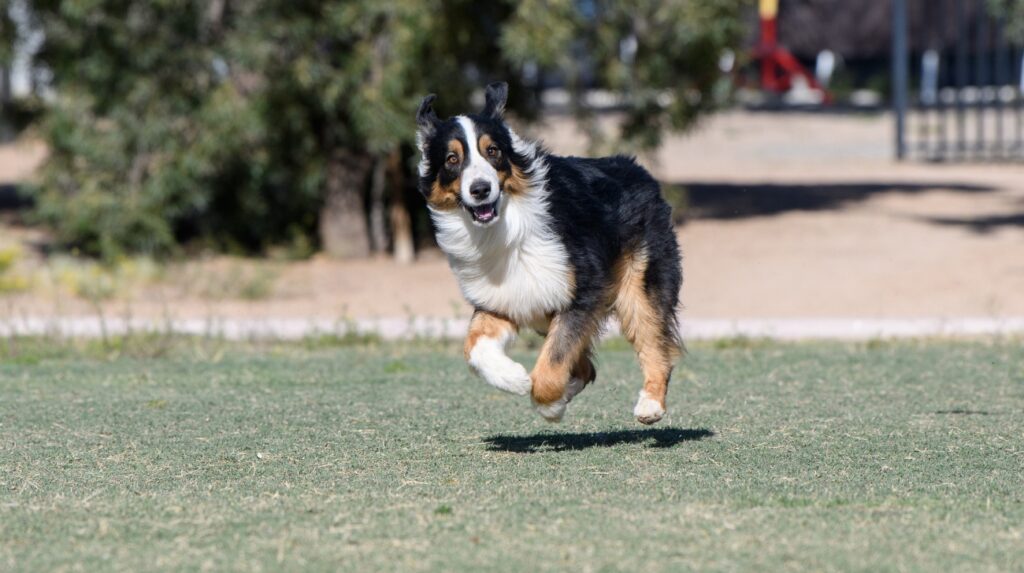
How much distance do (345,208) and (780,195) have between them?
25.4ft

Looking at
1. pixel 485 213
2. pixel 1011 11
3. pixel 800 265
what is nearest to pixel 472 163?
pixel 485 213

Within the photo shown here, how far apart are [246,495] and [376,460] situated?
3.20 feet

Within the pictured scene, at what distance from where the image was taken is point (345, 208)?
20.0 meters

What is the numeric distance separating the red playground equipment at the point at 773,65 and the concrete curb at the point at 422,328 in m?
36.4

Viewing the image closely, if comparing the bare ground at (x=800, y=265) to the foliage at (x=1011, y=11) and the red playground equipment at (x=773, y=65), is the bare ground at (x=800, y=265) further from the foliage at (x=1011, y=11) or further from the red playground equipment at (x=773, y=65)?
the red playground equipment at (x=773, y=65)

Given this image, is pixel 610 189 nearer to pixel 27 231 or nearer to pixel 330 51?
pixel 330 51

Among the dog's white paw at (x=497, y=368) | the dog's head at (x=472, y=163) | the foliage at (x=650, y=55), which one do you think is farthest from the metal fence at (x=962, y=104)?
the dog's white paw at (x=497, y=368)

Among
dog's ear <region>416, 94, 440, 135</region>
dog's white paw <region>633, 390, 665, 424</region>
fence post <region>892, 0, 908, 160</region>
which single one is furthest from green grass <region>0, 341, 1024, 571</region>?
fence post <region>892, 0, 908, 160</region>

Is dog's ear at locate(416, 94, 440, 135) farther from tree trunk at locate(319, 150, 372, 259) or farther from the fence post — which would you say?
the fence post

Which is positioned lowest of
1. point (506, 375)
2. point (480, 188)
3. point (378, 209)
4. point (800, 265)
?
point (800, 265)

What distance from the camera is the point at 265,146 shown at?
62.4 feet

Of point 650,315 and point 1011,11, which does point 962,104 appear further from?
point 650,315

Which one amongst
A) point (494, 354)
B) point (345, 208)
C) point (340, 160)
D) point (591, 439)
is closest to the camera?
point (494, 354)

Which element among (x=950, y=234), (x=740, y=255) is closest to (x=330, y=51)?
(x=740, y=255)
